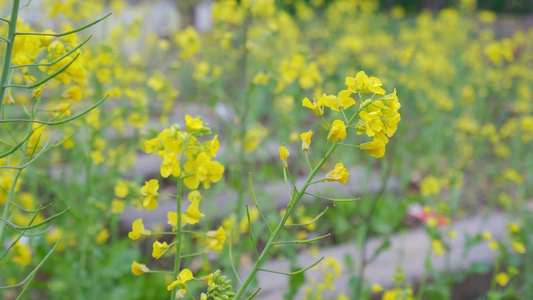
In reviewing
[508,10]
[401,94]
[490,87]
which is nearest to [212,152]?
[401,94]

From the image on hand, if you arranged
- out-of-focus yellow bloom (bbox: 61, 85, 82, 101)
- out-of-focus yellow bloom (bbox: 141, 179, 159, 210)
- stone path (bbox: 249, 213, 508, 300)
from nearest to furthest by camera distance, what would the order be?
out-of-focus yellow bloom (bbox: 141, 179, 159, 210)
out-of-focus yellow bloom (bbox: 61, 85, 82, 101)
stone path (bbox: 249, 213, 508, 300)

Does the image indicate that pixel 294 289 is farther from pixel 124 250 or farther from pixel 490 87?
pixel 490 87

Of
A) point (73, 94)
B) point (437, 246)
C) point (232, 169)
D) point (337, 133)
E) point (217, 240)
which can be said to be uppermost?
point (73, 94)

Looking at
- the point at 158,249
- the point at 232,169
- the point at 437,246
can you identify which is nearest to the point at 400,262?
the point at 437,246

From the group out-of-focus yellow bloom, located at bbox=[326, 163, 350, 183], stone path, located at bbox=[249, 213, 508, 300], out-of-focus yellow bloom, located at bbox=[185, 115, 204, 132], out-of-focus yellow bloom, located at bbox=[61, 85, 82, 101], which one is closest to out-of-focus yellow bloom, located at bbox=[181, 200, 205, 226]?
out-of-focus yellow bloom, located at bbox=[185, 115, 204, 132]

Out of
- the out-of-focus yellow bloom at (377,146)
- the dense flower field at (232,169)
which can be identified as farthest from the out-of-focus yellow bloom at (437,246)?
the out-of-focus yellow bloom at (377,146)

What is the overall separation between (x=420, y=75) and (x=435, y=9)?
272 inches

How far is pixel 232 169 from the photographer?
220 centimetres

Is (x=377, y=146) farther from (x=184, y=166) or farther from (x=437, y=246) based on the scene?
(x=437, y=246)

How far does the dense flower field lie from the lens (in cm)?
90

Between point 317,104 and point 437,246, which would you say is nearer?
point 317,104

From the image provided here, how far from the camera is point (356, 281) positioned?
5.84ft

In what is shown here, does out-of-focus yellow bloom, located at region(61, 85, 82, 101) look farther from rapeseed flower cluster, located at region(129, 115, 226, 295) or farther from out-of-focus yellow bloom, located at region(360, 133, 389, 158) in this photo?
out-of-focus yellow bloom, located at region(360, 133, 389, 158)

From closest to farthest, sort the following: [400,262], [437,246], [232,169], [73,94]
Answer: [73,94]
[437,246]
[232,169]
[400,262]
